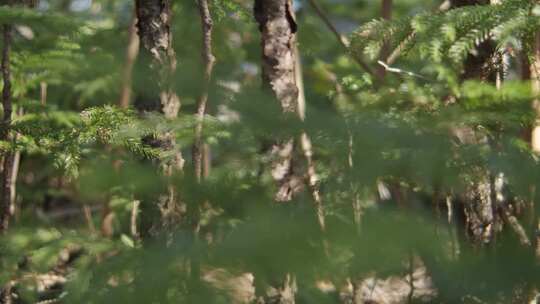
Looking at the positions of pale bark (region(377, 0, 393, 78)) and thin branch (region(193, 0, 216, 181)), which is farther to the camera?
pale bark (region(377, 0, 393, 78))

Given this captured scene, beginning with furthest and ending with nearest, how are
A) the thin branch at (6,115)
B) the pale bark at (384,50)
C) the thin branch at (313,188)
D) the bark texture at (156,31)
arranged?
the pale bark at (384,50), the bark texture at (156,31), the thin branch at (6,115), the thin branch at (313,188)

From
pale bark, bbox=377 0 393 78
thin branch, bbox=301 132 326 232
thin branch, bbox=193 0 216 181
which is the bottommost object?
thin branch, bbox=301 132 326 232

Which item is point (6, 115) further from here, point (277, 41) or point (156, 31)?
point (277, 41)

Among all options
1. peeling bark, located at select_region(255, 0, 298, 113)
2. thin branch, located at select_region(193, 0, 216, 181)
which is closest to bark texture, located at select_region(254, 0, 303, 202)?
peeling bark, located at select_region(255, 0, 298, 113)

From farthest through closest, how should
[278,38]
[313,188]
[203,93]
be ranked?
[278,38]
[313,188]
[203,93]

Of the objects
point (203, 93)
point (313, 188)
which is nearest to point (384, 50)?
point (313, 188)

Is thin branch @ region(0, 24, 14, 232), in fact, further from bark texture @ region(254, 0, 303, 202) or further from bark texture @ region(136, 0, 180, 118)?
bark texture @ region(254, 0, 303, 202)

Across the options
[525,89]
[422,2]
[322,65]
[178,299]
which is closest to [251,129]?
[178,299]

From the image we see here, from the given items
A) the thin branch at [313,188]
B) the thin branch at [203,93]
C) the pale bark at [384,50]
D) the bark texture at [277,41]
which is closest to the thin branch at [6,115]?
the thin branch at [203,93]

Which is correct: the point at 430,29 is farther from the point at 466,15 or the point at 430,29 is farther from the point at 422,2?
the point at 422,2

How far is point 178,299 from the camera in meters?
0.89

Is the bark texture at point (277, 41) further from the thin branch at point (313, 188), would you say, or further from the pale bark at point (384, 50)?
the thin branch at point (313, 188)

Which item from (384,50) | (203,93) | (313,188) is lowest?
(313,188)

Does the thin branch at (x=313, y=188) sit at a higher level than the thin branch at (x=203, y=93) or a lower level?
lower
